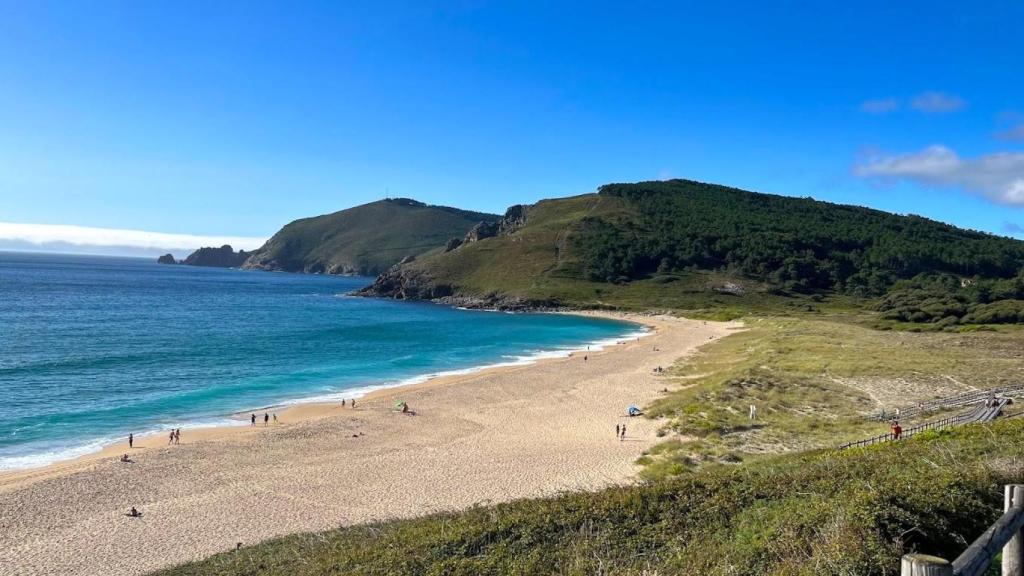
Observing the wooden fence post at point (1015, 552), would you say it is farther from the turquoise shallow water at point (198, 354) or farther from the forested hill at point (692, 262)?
the forested hill at point (692, 262)

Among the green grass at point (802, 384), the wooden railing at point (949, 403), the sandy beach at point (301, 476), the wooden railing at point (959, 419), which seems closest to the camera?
the sandy beach at point (301, 476)

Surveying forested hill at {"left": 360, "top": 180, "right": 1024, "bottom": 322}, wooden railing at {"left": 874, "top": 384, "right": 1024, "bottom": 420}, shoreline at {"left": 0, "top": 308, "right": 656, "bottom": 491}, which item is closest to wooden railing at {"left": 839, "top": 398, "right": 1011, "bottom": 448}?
wooden railing at {"left": 874, "top": 384, "right": 1024, "bottom": 420}

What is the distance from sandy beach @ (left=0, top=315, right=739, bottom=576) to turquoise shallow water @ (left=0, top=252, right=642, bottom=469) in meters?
5.40

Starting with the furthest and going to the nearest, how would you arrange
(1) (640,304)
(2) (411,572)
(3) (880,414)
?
(1) (640,304) → (3) (880,414) → (2) (411,572)

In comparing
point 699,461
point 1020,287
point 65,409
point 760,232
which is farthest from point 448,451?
point 760,232

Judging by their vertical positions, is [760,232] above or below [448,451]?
above

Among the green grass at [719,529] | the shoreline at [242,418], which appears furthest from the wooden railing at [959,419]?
the shoreline at [242,418]

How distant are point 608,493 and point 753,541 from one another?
169 inches

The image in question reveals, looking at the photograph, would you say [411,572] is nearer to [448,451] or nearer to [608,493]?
[608,493]

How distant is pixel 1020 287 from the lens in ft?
326

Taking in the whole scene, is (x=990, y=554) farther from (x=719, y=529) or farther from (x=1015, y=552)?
(x=719, y=529)

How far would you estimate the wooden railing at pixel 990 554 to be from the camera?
12.5 feet

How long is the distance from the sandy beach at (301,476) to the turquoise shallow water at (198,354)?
540 centimetres

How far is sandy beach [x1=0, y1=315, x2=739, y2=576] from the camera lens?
66.3ft
